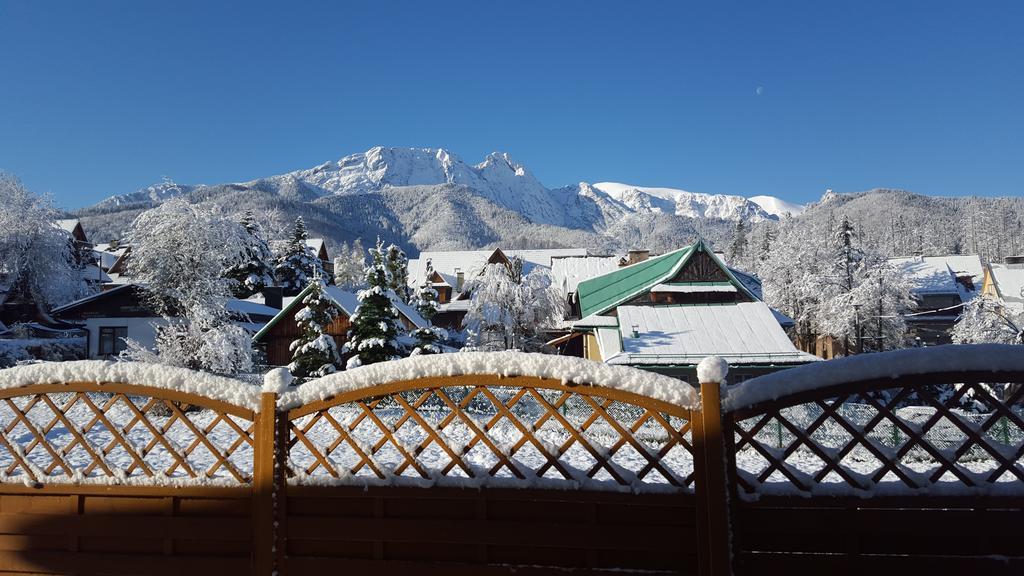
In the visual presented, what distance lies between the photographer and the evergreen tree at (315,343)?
18.0 m

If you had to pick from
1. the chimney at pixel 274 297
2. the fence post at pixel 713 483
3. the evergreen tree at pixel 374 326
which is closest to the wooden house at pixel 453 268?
the chimney at pixel 274 297

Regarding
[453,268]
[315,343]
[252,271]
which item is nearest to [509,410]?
[315,343]

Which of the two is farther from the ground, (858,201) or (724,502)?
(858,201)

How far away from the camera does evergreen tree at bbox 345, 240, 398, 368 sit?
18.1m

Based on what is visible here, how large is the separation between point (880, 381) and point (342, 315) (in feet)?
73.9

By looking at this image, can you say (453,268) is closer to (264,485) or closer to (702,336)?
(702,336)

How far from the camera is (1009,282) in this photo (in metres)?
33.4

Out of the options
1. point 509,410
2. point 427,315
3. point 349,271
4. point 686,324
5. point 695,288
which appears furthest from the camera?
point 349,271

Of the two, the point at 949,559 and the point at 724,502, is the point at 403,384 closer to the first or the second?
the point at 724,502

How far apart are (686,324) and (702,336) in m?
1.01

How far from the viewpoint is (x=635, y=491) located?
10.5 feet

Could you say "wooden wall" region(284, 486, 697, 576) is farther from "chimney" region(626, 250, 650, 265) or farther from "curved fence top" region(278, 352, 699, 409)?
"chimney" region(626, 250, 650, 265)

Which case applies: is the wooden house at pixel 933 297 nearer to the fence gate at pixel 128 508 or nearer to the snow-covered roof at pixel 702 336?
the snow-covered roof at pixel 702 336

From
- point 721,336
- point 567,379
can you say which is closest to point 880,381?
point 567,379
